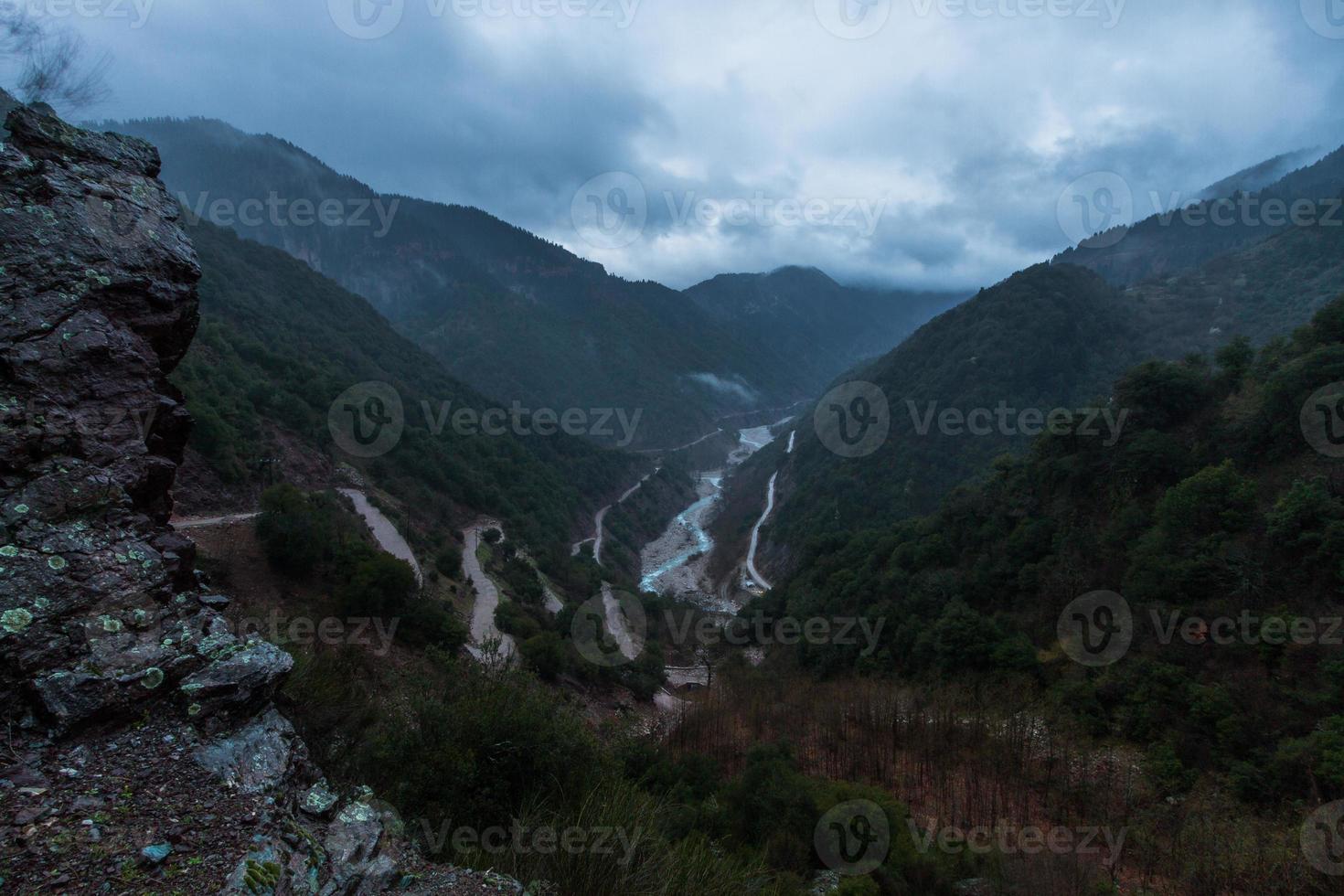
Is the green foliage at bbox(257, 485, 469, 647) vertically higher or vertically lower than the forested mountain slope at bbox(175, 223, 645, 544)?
lower

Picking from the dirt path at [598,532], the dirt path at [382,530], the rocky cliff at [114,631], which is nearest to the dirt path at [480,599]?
the dirt path at [382,530]

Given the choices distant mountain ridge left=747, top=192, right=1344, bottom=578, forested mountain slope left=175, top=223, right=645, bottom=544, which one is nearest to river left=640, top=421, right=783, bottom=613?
distant mountain ridge left=747, top=192, right=1344, bottom=578

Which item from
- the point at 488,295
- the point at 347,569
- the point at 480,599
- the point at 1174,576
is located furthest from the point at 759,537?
the point at 488,295

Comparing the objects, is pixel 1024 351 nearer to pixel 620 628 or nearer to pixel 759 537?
pixel 759 537

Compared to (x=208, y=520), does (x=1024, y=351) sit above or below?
above

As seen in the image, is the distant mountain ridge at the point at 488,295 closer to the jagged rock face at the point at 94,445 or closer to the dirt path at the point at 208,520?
the dirt path at the point at 208,520

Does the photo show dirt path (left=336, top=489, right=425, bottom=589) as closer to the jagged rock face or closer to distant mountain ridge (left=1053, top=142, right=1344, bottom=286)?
the jagged rock face
